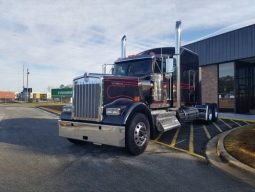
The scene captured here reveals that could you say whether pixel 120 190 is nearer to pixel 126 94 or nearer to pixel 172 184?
pixel 172 184

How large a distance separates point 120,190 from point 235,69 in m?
19.8

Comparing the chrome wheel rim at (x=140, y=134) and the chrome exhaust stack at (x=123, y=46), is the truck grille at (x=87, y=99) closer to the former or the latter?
the chrome wheel rim at (x=140, y=134)

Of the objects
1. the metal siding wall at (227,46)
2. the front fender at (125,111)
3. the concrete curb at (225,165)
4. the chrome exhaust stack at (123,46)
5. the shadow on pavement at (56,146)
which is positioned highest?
the metal siding wall at (227,46)

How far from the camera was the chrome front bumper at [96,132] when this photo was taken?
287 inches

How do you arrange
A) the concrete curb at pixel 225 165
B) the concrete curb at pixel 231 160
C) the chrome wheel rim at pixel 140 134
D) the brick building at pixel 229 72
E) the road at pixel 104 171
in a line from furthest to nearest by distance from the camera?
the brick building at pixel 229 72, the chrome wheel rim at pixel 140 134, the concrete curb at pixel 231 160, the concrete curb at pixel 225 165, the road at pixel 104 171

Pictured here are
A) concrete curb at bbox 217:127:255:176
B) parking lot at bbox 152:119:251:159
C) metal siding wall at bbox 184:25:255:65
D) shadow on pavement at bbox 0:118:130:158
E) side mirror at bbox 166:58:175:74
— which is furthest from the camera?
metal siding wall at bbox 184:25:255:65

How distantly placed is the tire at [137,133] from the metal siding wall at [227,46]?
15.0 metres

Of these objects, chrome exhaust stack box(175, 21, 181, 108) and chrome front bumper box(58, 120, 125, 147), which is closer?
chrome front bumper box(58, 120, 125, 147)

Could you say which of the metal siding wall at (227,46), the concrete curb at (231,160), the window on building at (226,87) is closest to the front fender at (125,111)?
the concrete curb at (231,160)

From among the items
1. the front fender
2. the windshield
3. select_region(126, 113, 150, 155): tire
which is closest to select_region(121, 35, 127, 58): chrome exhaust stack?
the windshield

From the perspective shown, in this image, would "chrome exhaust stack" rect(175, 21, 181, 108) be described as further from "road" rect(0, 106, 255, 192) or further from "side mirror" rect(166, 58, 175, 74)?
"road" rect(0, 106, 255, 192)

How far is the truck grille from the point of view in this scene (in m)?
7.81

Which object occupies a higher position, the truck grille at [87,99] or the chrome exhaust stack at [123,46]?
the chrome exhaust stack at [123,46]

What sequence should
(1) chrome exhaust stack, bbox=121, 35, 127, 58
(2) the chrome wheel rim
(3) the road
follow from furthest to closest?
(1) chrome exhaust stack, bbox=121, 35, 127, 58, (2) the chrome wheel rim, (3) the road
